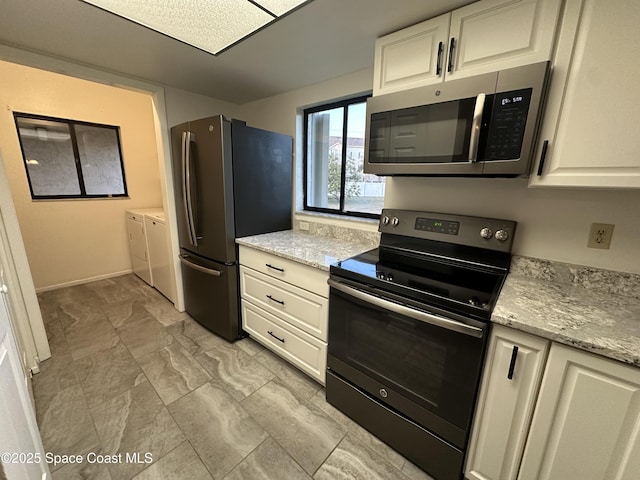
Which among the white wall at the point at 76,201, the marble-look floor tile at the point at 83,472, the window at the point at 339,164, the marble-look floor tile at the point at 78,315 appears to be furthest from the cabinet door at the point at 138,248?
the marble-look floor tile at the point at 83,472

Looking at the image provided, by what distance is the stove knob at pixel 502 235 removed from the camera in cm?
134

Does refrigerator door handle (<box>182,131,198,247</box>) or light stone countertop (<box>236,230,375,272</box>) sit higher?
refrigerator door handle (<box>182,131,198,247</box>)

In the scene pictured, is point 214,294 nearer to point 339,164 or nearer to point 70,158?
point 339,164

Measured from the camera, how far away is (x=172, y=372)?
6.04 ft

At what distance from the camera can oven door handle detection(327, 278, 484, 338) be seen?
3.22ft

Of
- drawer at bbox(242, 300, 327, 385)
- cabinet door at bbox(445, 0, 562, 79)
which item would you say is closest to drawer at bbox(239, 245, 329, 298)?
drawer at bbox(242, 300, 327, 385)

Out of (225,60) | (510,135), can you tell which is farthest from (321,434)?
(225,60)

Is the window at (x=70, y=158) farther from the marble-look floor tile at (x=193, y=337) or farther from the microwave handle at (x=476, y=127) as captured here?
the microwave handle at (x=476, y=127)

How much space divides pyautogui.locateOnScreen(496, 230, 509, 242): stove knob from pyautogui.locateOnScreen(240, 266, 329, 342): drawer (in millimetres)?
988

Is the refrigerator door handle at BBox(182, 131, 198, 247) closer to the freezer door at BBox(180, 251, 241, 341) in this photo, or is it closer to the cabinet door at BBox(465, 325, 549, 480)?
the freezer door at BBox(180, 251, 241, 341)

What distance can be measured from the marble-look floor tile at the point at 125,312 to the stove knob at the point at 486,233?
294 cm

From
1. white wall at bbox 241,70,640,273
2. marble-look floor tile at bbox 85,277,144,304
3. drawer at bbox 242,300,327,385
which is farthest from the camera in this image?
marble-look floor tile at bbox 85,277,144,304

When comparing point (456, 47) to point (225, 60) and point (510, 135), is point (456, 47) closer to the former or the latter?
point (510, 135)

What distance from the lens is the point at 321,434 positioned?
142 centimetres
